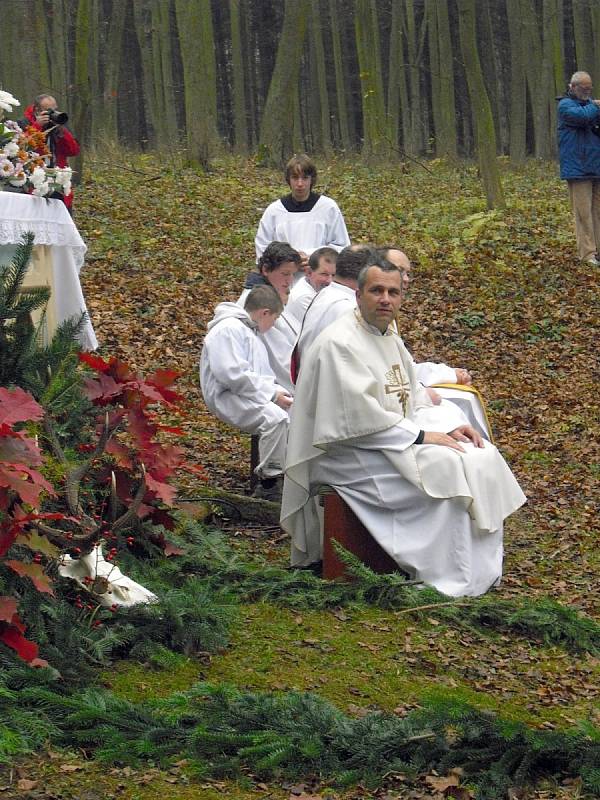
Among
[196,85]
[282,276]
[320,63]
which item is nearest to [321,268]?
[282,276]

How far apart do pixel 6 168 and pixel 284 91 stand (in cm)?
1499

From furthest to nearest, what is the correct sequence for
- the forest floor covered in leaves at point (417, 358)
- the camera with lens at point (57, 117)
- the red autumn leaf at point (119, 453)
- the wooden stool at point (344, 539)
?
1. the camera with lens at point (57, 117)
2. the wooden stool at point (344, 539)
3. the red autumn leaf at point (119, 453)
4. the forest floor covered in leaves at point (417, 358)

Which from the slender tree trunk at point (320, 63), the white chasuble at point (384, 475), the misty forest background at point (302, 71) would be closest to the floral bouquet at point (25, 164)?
the white chasuble at point (384, 475)

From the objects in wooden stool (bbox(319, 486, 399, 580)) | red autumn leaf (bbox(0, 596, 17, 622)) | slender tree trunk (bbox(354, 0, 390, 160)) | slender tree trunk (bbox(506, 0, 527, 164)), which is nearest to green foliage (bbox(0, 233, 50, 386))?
red autumn leaf (bbox(0, 596, 17, 622))

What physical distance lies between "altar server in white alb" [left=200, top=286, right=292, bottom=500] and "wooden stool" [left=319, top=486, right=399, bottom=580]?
142 centimetres

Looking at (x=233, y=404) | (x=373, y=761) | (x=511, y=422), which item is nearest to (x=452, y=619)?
(x=373, y=761)

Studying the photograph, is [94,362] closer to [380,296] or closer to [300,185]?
[380,296]

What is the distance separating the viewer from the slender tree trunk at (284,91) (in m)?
21.3

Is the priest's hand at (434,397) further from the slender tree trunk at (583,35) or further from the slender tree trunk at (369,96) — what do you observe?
the slender tree trunk at (583,35)

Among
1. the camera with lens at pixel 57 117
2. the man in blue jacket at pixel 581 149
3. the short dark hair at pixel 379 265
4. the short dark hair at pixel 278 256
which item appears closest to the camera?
the short dark hair at pixel 379 265

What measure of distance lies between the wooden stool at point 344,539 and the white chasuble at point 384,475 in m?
0.08

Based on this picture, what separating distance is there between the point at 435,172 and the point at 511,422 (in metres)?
14.0

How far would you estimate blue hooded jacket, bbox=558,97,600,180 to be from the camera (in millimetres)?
15492

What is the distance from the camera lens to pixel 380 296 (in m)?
7.22
